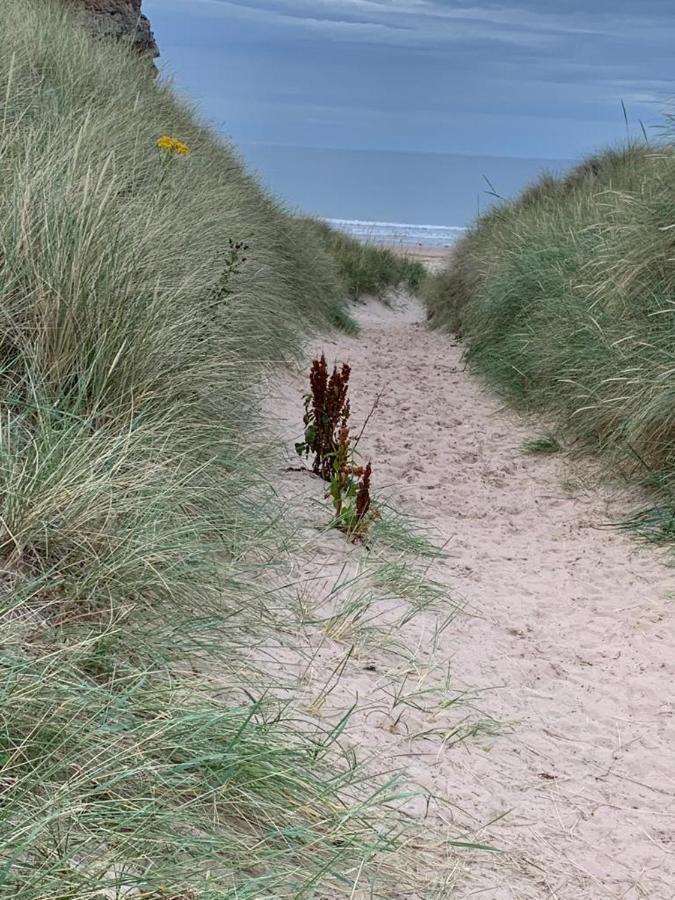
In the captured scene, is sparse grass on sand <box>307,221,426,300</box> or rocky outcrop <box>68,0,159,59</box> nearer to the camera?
rocky outcrop <box>68,0,159,59</box>

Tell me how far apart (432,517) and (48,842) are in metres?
3.49

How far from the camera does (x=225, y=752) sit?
1935 mm

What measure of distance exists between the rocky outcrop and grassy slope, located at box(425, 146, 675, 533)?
4801mm

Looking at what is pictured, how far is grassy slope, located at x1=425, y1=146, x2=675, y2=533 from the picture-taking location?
5172mm

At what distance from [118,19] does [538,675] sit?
33.6ft

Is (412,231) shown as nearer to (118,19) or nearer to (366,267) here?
(366,267)

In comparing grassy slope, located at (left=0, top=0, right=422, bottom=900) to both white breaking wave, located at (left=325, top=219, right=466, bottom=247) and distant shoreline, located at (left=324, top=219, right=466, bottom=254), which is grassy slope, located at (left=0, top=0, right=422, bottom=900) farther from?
white breaking wave, located at (left=325, top=219, right=466, bottom=247)

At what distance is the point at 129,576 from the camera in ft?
8.36

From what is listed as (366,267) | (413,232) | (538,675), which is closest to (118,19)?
(366,267)

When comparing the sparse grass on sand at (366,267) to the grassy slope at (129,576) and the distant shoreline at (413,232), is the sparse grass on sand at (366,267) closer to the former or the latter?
the grassy slope at (129,576)

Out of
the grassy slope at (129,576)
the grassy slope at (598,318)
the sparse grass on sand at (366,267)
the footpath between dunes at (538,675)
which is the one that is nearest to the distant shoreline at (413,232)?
the sparse grass on sand at (366,267)

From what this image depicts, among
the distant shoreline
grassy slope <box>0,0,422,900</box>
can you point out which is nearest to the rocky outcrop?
grassy slope <box>0,0,422,900</box>

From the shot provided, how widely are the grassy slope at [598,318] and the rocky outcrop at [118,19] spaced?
4801mm

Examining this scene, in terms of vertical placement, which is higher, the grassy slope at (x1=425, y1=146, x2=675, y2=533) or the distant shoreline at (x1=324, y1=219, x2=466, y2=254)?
the distant shoreline at (x1=324, y1=219, x2=466, y2=254)
